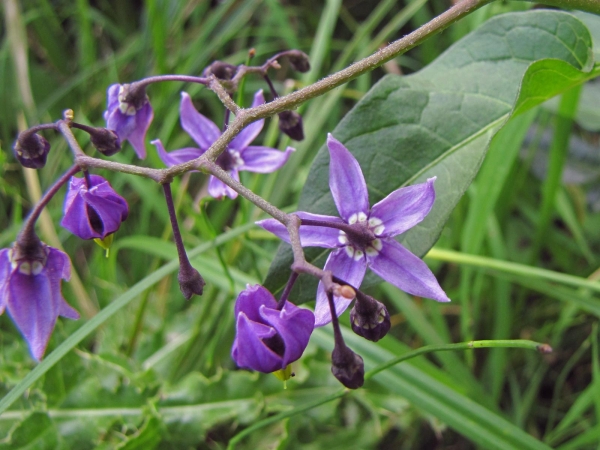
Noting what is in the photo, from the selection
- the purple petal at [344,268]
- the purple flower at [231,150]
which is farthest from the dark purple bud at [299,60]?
the purple petal at [344,268]

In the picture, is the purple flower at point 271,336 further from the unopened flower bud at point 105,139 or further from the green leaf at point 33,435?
the green leaf at point 33,435

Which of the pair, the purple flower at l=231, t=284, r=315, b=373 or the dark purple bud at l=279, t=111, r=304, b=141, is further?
the dark purple bud at l=279, t=111, r=304, b=141

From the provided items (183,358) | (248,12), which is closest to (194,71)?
(248,12)

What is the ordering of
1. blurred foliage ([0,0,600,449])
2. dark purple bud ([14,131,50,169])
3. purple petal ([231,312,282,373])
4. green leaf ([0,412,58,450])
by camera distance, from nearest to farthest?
1. purple petal ([231,312,282,373])
2. dark purple bud ([14,131,50,169])
3. green leaf ([0,412,58,450])
4. blurred foliage ([0,0,600,449])

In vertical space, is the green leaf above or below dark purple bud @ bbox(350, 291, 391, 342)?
below

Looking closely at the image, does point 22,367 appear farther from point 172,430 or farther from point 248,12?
point 248,12

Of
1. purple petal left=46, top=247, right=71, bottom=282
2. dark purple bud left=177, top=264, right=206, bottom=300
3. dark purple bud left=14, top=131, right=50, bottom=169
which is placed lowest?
purple petal left=46, top=247, right=71, bottom=282

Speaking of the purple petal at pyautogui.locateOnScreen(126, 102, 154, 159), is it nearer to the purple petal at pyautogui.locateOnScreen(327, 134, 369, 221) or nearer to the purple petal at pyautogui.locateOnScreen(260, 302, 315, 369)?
the purple petal at pyautogui.locateOnScreen(327, 134, 369, 221)

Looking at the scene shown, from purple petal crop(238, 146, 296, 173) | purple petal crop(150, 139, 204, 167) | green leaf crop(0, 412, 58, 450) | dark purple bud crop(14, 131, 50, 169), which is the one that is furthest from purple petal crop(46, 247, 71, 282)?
green leaf crop(0, 412, 58, 450)

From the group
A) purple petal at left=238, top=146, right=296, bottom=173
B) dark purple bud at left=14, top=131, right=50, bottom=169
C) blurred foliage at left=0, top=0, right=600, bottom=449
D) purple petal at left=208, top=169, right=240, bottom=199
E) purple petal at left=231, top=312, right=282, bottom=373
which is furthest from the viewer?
blurred foliage at left=0, top=0, right=600, bottom=449
